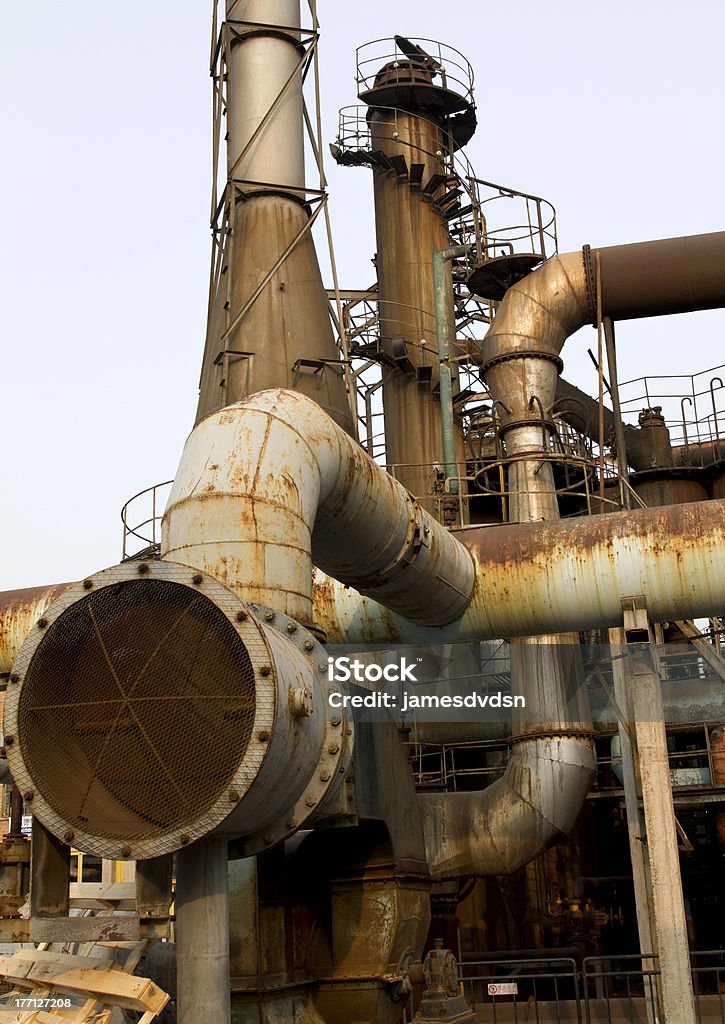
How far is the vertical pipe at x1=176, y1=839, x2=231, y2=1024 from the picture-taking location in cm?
489

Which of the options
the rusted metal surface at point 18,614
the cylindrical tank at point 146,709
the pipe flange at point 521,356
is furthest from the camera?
the pipe flange at point 521,356

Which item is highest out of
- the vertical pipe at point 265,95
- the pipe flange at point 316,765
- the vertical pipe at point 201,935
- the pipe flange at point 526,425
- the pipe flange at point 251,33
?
the pipe flange at point 251,33

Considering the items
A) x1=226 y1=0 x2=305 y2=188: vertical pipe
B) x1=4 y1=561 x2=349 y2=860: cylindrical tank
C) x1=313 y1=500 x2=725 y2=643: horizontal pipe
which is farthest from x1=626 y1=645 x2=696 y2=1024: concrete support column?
x1=226 y1=0 x2=305 y2=188: vertical pipe

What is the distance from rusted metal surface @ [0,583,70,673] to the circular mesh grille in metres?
6.51

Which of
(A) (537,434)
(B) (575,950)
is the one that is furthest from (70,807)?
(B) (575,950)

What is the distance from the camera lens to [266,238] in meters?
13.0

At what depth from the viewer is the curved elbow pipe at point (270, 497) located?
5.95 metres

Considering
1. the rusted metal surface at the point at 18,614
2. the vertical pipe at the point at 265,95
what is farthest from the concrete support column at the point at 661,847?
the vertical pipe at the point at 265,95

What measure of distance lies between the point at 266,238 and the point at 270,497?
7.60m

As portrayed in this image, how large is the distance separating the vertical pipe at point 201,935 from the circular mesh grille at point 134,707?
34 centimetres

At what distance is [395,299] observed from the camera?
20.4 m

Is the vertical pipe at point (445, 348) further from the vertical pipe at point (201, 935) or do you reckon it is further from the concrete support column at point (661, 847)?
the vertical pipe at point (201, 935)

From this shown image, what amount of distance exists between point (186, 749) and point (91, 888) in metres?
2.30

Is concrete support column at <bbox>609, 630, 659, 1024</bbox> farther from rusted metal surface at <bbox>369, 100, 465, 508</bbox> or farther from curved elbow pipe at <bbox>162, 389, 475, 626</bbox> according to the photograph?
rusted metal surface at <bbox>369, 100, 465, 508</bbox>
